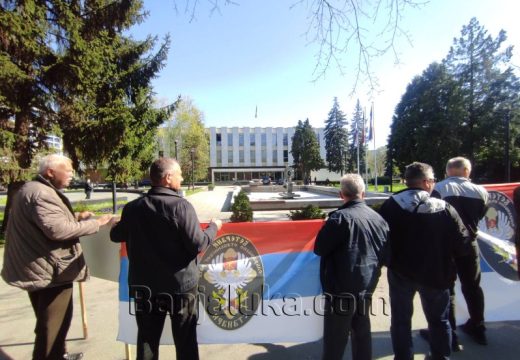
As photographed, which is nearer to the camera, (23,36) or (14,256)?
(14,256)

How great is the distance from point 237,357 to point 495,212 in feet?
11.7

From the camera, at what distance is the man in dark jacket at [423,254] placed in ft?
9.18

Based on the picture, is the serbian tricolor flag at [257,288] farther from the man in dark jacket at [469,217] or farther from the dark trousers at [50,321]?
the man in dark jacket at [469,217]

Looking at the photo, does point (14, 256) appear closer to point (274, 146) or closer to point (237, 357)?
point (237, 357)

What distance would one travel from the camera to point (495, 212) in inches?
168

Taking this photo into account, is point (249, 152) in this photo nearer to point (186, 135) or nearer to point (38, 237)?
point (186, 135)

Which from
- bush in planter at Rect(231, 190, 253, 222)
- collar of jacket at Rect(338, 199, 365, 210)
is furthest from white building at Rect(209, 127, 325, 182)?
collar of jacket at Rect(338, 199, 365, 210)

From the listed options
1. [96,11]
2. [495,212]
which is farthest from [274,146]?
[495,212]

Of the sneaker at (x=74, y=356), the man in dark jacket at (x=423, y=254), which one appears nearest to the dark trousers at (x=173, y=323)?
the sneaker at (x=74, y=356)

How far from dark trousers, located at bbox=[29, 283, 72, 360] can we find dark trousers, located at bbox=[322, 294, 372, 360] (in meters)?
2.24

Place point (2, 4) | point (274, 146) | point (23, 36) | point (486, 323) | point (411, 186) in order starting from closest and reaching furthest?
point (411, 186), point (486, 323), point (23, 36), point (2, 4), point (274, 146)

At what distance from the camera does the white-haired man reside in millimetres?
2732

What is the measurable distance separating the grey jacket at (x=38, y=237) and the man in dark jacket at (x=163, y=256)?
0.51 m

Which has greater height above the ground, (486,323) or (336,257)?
(336,257)
